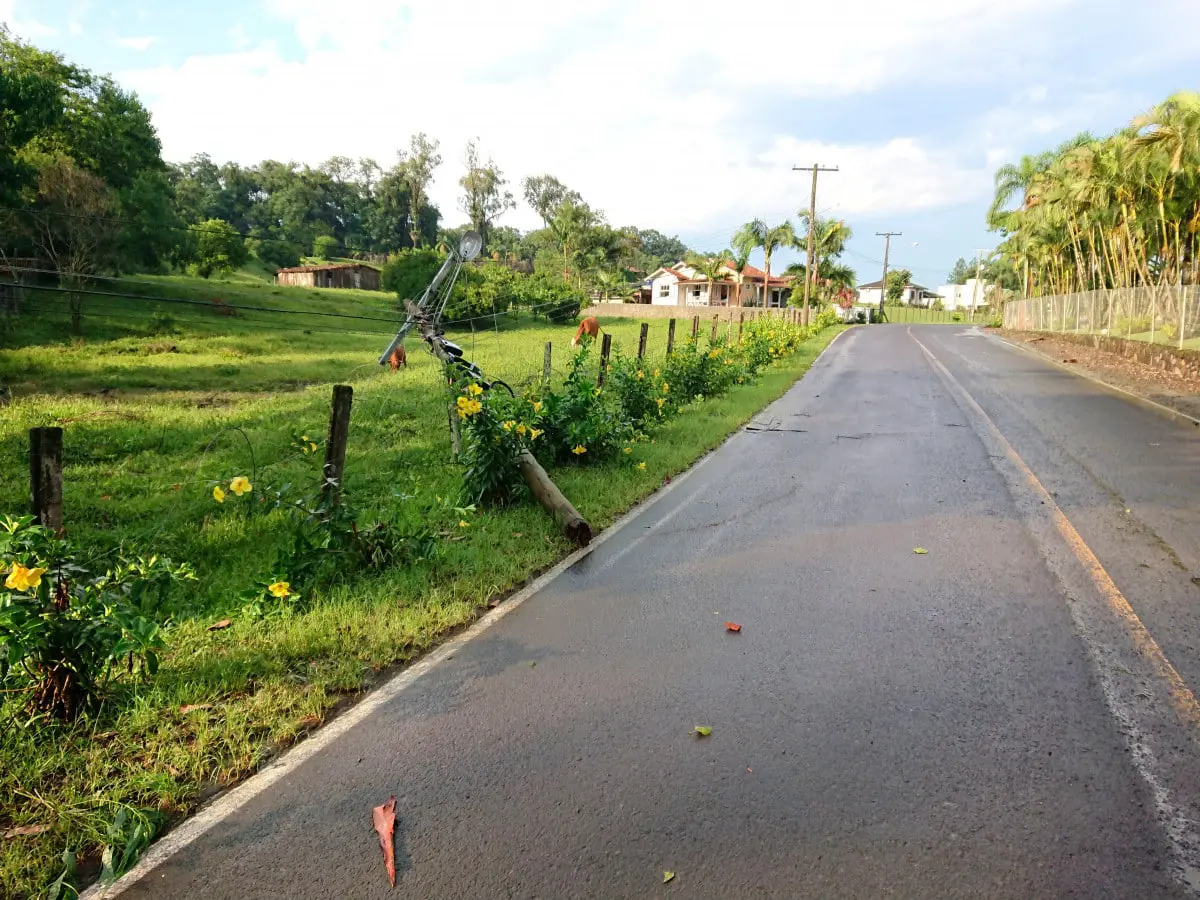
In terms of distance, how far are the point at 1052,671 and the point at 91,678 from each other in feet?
15.5

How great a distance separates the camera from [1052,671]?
3.97 m

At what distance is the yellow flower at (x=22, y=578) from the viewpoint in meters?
2.98

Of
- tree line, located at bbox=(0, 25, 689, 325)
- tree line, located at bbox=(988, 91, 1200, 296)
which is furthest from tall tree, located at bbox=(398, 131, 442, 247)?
tree line, located at bbox=(988, 91, 1200, 296)

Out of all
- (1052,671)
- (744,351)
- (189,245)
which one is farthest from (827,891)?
(189,245)

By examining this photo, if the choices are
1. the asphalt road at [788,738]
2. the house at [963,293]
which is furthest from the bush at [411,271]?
the house at [963,293]

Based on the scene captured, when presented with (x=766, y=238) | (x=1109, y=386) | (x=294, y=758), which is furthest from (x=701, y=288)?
(x=294, y=758)

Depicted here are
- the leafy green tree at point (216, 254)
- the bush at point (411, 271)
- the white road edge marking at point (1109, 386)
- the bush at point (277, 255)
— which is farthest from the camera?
the bush at point (277, 255)

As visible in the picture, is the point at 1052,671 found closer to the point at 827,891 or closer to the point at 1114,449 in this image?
the point at 827,891

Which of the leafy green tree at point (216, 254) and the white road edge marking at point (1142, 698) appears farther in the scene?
the leafy green tree at point (216, 254)

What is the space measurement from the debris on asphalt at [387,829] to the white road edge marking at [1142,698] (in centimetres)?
267

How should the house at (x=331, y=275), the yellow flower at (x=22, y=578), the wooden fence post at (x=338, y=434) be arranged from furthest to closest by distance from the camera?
1. the house at (x=331, y=275)
2. the wooden fence post at (x=338, y=434)
3. the yellow flower at (x=22, y=578)

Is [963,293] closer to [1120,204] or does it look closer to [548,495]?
[1120,204]

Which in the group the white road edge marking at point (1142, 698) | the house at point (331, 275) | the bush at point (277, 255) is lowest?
the white road edge marking at point (1142, 698)

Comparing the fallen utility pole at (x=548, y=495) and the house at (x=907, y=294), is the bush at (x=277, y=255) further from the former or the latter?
the house at (x=907, y=294)
